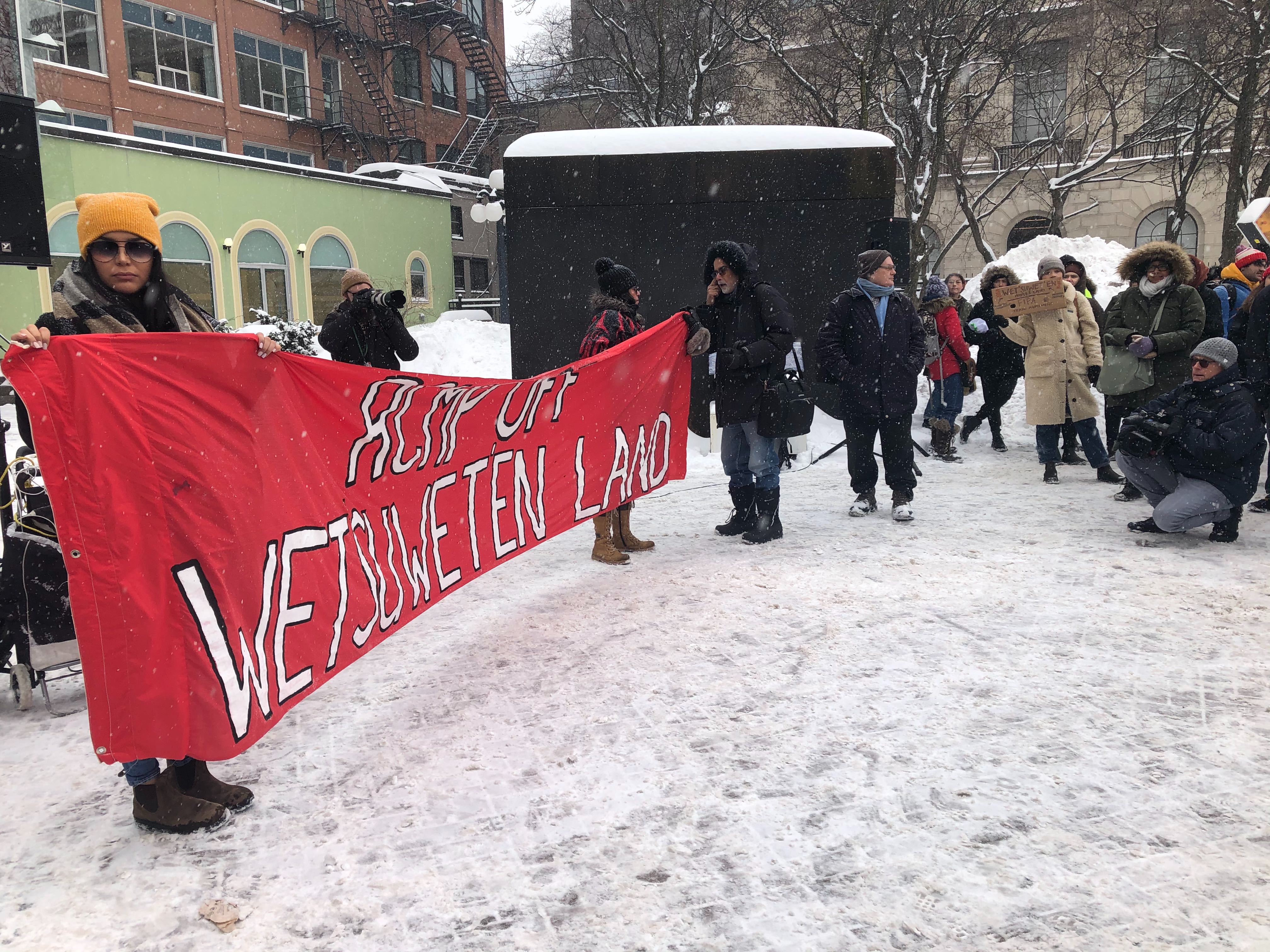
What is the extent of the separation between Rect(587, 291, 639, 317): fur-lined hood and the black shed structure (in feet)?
11.9

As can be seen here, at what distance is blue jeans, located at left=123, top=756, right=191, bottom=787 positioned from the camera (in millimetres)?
2742

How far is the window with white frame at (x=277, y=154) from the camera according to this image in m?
33.1

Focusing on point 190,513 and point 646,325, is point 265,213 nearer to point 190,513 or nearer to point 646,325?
point 646,325

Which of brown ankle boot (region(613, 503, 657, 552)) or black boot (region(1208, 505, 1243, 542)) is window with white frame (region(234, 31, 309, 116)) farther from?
black boot (region(1208, 505, 1243, 542))

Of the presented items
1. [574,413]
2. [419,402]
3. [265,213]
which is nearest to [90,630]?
[419,402]

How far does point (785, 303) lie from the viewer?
19.7 ft

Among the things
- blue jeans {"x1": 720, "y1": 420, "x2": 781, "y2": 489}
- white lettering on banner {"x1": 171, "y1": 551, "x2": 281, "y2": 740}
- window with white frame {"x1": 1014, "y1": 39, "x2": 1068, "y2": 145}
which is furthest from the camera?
window with white frame {"x1": 1014, "y1": 39, "x2": 1068, "y2": 145}

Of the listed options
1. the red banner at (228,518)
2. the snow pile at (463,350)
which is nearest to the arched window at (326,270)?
the snow pile at (463,350)

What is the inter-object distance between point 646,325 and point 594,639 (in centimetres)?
631

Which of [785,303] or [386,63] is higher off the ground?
→ [386,63]

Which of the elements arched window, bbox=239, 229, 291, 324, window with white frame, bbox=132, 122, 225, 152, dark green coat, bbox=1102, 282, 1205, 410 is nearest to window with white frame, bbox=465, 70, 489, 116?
window with white frame, bbox=132, 122, 225, 152

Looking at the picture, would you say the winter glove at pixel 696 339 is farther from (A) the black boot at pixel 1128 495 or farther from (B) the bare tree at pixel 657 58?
(B) the bare tree at pixel 657 58

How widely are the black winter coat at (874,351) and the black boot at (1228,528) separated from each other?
6.78ft

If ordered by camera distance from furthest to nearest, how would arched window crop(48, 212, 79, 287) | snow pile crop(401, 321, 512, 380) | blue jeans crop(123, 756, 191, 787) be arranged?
A: arched window crop(48, 212, 79, 287) < snow pile crop(401, 321, 512, 380) < blue jeans crop(123, 756, 191, 787)
